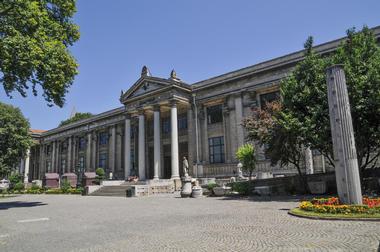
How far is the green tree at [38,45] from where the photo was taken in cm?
1429

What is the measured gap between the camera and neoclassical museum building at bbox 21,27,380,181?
26.3 m

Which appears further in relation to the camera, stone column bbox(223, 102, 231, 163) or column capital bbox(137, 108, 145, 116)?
column capital bbox(137, 108, 145, 116)

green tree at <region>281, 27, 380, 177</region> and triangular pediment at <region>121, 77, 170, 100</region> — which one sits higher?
triangular pediment at <region>121, 77, 170, 100</region>

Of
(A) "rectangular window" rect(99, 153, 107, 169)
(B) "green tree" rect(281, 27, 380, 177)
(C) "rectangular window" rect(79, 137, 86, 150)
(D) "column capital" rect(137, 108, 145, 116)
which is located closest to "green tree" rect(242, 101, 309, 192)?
(B) "green tree" rect(281, 27, 380, 177)

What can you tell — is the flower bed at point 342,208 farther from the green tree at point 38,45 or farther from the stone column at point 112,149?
the stone column at point 112,149

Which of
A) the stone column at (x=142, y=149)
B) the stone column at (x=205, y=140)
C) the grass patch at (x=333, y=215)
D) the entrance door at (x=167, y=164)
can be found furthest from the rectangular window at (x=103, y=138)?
the grass patch at (x=333, y=215)

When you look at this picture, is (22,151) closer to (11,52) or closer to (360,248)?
(11,52)

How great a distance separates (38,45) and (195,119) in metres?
18.6

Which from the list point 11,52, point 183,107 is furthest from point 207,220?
point 183,107

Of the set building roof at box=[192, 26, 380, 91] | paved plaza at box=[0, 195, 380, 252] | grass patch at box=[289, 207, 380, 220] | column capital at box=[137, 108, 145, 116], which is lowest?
paved plaza at box=[0, 195, 380, 252]

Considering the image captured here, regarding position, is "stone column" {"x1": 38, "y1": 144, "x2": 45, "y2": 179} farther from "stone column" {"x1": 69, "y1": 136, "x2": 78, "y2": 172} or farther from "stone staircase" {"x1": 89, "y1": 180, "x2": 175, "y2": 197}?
"stone staircase" {"x1": 89, "y1": 180, "x2": 175, "y2": 197}

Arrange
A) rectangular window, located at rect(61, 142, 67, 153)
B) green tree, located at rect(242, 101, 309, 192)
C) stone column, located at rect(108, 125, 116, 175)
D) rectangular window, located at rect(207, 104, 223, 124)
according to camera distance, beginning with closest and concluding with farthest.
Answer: green tree, located at rect(242, 101, 309, 192) → rectangular window, located at rect(207, 104, 223, 124) → stone column, located at rect(108, 125, 116, 175) → rectangular window, located at rect(61, 142, 67, 153)

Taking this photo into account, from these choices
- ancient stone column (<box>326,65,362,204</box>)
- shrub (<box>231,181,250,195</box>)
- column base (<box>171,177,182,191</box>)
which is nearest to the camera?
ancient stone column (<box>326,65,362,204</box>)

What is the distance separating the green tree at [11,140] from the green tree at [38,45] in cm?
1522
